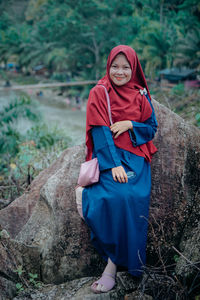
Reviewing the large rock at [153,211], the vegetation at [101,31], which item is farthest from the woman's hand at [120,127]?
the vegetation at [101,31]

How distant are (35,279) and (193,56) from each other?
14869 millimetres

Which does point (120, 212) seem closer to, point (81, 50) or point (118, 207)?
point (118, 207)

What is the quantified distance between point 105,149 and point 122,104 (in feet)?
1.21

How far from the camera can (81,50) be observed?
2586 cm

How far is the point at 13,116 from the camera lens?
8.55 m

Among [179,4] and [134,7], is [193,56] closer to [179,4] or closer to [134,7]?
[179,4]

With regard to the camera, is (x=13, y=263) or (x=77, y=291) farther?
(x=13, y=263)

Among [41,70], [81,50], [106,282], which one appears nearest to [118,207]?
[106,282]

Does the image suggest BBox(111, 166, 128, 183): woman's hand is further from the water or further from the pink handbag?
the water

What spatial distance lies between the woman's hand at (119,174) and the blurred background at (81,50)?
22.0 ft

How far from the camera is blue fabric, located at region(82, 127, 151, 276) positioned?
→ 1812 mm

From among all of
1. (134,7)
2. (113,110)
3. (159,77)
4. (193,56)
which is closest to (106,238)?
(113,110)

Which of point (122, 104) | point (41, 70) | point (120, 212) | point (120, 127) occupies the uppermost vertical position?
point (41, 70)

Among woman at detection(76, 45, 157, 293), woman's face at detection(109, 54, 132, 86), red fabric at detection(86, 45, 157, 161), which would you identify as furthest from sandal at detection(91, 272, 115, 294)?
woman's face at detection(109, 54, 132, 86)
